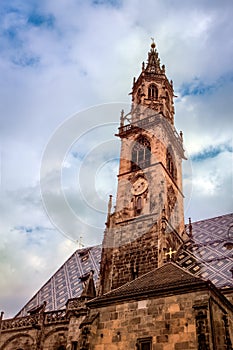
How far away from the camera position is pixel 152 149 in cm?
2258

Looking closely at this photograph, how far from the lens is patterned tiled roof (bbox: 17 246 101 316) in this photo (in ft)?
68.9

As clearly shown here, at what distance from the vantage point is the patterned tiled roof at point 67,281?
21.0 metres

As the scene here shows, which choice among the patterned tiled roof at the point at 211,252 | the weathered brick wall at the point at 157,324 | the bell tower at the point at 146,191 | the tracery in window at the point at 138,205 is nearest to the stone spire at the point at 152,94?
the bell tower at the point at 146,191

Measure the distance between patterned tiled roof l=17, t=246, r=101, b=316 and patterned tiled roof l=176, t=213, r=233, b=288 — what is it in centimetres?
534

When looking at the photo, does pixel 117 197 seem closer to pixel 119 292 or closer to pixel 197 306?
pixel 119 292

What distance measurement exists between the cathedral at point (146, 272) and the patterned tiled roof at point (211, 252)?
2.3 inches

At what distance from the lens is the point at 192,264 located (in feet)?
59.8

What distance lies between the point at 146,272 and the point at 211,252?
3.53 metres

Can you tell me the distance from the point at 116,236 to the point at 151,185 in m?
3.31

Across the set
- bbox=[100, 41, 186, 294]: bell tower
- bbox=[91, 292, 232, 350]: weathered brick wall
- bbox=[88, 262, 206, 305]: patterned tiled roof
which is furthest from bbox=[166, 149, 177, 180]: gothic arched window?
bbox=[91, 292, 232, 350]: weathered brick wall

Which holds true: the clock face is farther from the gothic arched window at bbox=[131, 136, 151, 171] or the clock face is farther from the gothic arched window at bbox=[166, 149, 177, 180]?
the gothic arched window at bbox=[166, 149, 177, 180]

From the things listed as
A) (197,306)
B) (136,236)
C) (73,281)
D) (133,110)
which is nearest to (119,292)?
(197,306)

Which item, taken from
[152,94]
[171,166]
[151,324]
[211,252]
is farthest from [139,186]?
[151,324]

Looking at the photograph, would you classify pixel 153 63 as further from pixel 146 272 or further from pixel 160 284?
pixel 160 284
